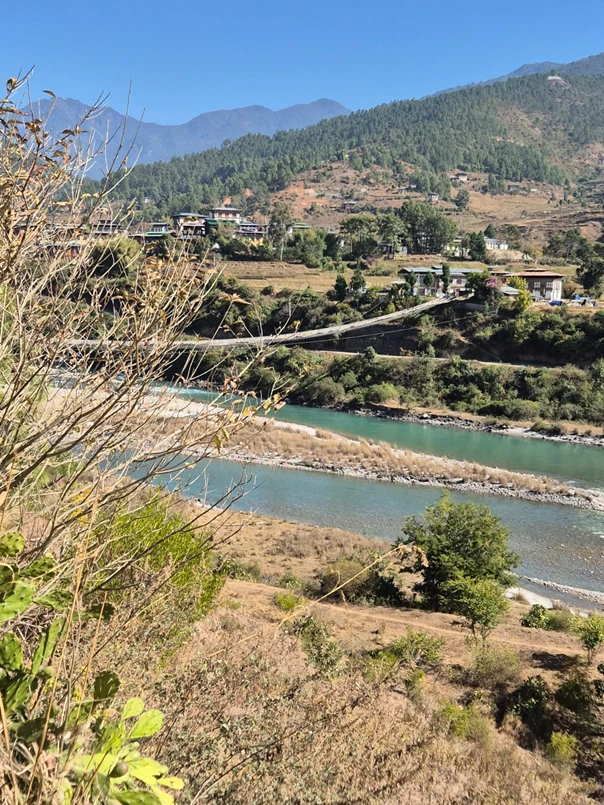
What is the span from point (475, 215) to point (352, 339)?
4134cm

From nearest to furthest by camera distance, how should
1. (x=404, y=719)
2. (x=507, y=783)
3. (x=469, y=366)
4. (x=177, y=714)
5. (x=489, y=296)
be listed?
1. (x=177, y=714)
2. (x=507, y=783)
3. (x=404, y=719)
4. (x=469, y=366)
5. (x=489, y=296)

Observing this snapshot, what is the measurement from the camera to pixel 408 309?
30.4 metres

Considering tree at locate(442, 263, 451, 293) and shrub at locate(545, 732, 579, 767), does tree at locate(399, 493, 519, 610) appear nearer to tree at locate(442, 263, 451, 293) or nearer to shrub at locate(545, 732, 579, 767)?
shrub at locate(545, 732, 579, 767)

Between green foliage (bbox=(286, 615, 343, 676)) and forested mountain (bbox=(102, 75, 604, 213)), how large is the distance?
209ft

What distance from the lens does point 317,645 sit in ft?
16.0

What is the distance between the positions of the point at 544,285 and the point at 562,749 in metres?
30.5

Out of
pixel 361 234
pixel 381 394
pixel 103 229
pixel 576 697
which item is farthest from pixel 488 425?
pixel 361 234

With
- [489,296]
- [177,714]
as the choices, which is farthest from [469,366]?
[177,714]

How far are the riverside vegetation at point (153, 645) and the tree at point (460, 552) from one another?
1012 mm

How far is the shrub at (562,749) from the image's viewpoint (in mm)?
4246

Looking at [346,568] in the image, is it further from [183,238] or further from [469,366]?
[469,366]

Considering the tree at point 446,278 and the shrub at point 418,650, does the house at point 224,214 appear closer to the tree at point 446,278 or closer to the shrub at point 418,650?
the tree at point 446,278

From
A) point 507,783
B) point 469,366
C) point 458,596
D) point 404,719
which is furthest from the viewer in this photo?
point 469,366

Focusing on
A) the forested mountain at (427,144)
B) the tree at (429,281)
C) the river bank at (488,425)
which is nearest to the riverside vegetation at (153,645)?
the river bank at (488,425)
